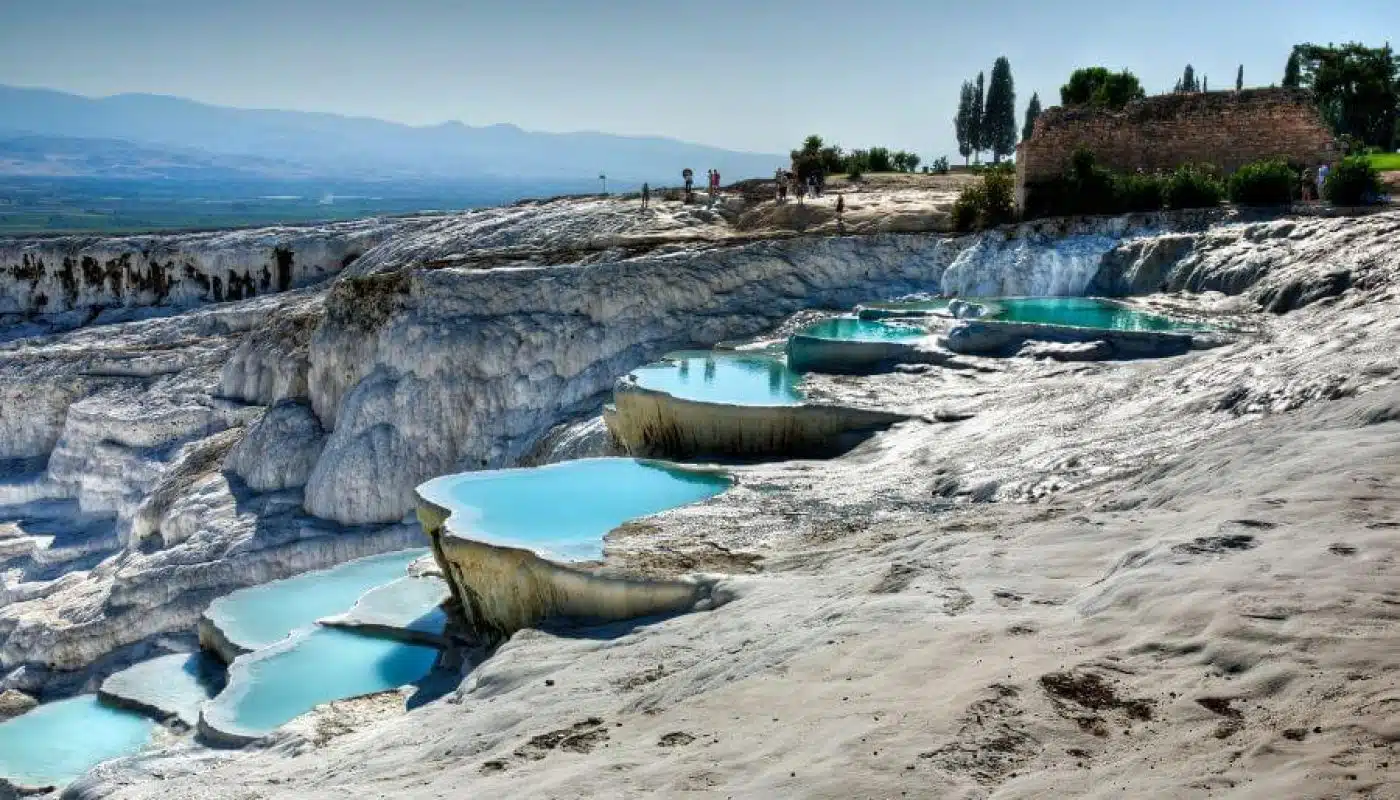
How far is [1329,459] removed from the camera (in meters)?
8.91

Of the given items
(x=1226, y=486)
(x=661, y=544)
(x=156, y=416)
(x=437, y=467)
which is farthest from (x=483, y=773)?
(x=156, y=416)

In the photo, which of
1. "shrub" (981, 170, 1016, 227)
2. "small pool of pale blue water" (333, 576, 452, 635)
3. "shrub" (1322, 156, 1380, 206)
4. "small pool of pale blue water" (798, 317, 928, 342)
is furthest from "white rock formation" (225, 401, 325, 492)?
"shrub" (1322, 156, 1380, 206)

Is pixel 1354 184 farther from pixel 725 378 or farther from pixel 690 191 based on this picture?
pixel 690 191

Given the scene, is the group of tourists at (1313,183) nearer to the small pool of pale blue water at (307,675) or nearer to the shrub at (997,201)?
the shrub at (997,201)

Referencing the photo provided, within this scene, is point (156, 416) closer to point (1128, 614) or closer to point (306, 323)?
point (306, 323)

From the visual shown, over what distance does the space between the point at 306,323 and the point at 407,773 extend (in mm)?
23397

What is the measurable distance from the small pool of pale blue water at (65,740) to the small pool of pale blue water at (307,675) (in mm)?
1917

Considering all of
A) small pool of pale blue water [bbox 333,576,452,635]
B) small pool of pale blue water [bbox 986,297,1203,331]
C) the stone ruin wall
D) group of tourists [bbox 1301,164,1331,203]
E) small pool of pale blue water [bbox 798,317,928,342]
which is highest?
the stone ruin wall

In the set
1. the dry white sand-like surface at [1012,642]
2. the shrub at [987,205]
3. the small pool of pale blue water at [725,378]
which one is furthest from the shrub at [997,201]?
the dry white sand-like surface at [1012,642]

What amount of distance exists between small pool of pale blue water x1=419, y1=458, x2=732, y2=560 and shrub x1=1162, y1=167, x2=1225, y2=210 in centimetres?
1350

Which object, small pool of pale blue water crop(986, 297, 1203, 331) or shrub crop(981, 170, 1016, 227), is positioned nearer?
small pool of pale blue water crop(986, 297, 1203, 331)

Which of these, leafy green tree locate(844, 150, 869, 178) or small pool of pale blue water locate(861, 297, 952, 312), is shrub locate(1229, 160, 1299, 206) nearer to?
small pool of pale blue water locate(861, 297, 952, 312)

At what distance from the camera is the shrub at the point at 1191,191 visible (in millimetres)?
24203

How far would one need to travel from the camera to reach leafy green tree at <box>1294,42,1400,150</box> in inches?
1501
